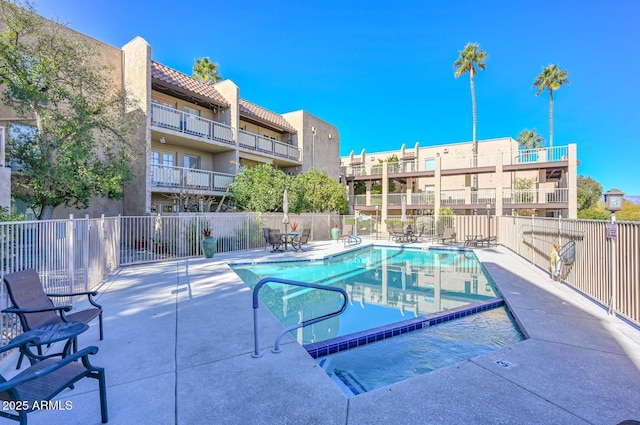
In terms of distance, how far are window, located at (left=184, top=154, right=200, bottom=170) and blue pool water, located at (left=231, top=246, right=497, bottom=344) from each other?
9939 mm

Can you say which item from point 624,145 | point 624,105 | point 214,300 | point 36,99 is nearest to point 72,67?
point 36,99

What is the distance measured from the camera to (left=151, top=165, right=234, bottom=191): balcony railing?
14.9m

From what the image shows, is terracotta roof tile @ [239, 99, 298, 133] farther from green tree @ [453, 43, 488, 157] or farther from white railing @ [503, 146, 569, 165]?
green tree @ [453, 43, 488, 157]

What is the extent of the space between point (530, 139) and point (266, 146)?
34701mm

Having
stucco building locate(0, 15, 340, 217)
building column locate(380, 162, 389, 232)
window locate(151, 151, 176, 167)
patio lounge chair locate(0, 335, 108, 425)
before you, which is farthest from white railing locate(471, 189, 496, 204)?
patio lounge chair locate(0, 335, 108, 425)

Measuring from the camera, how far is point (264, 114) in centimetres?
2262

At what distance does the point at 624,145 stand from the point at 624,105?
13.4m

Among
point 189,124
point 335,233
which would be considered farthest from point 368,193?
point 189,124

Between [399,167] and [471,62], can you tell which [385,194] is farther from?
[471,62]

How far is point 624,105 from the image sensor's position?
115 feet

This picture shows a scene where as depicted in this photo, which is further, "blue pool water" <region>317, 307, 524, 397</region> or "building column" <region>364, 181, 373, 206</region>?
"building column" <region>364, 181, 373, 206</region>

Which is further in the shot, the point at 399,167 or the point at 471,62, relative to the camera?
→ the point at 471,62

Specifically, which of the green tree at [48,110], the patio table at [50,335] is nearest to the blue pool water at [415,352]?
the patio table at [50,335]

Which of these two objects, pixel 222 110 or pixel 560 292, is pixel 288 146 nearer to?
pixel 222 110
